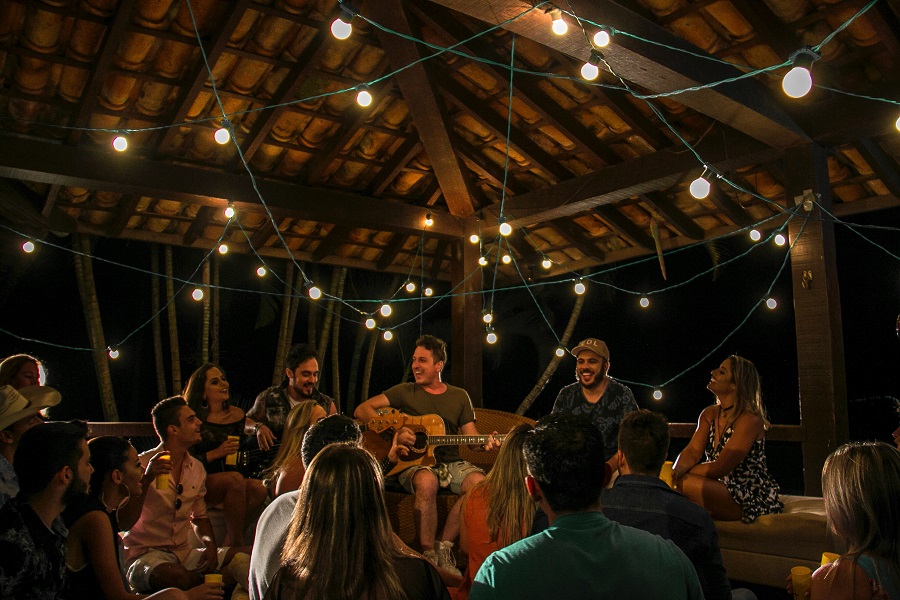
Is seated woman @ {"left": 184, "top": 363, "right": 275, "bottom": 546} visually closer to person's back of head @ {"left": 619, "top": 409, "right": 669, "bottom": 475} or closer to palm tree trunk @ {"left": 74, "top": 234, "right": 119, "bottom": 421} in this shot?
person's back of head @ {"left": 619, "top": 409, "right": 669, "bottom": 475}

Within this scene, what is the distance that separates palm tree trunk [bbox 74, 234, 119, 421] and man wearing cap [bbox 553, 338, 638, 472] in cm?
581

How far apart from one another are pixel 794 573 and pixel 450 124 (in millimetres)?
5179

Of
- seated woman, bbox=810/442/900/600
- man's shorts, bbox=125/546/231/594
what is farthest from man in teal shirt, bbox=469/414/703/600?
Answer: man's shorts, bbox=125/546/231/594

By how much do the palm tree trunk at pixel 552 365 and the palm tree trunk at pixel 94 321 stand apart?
5.50 metres

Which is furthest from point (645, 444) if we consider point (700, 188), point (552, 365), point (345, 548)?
point (552, 365)

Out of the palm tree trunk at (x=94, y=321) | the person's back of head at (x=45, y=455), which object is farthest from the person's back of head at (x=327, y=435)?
the palm tree trunk at (x=94, y=321)

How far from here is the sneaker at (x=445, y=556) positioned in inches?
165

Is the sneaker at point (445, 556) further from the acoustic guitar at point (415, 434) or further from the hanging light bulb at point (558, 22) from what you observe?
the hanging light bulb at point (558, 22)

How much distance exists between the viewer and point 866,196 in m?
6.76

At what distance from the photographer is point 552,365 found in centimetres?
1103

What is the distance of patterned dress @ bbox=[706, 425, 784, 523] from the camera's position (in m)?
4.21

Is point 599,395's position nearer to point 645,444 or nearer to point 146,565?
point 645,444

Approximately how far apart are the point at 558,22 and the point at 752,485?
9.18 feet

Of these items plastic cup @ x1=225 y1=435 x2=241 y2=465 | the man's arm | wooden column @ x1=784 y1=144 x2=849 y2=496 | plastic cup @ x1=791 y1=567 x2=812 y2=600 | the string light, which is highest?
the string light
